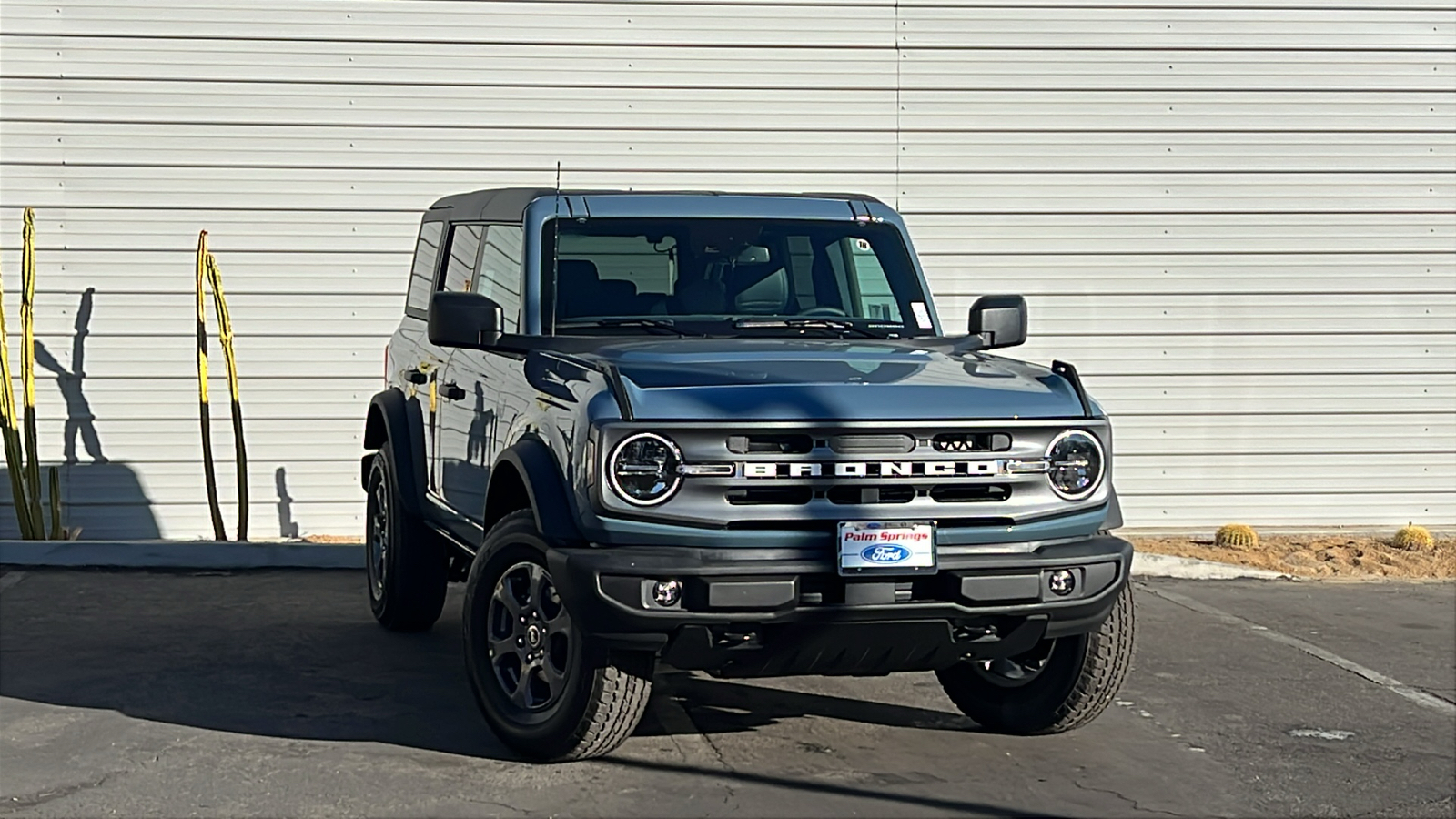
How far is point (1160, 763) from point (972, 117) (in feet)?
20.4

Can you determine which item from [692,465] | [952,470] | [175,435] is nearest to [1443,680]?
[952,470]

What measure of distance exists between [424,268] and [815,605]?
12.1ft

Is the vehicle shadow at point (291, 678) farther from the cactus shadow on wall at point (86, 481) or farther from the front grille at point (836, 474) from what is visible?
the cactus shadow on wall at point (86, 481)

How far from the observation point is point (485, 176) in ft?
36.2

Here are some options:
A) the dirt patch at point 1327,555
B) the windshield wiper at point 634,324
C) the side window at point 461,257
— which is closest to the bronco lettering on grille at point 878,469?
the windshield wiper at point 634,324

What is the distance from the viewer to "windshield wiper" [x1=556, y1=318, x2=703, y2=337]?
6344 mm

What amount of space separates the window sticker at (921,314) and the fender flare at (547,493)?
5.59ft

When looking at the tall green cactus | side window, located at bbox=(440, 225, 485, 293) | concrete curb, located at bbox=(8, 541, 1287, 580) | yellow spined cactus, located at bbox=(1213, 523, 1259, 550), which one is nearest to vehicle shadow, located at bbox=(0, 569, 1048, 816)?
concrete curb, located at bbox=(8, 541, 1287, 580)

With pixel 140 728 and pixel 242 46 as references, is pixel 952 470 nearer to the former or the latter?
pixel 140 728

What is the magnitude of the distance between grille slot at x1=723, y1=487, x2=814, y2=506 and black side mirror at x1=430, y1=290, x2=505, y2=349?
1328mm

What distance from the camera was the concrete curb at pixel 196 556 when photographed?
9602 millimetres

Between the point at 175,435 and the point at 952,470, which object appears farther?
the point at 175,435

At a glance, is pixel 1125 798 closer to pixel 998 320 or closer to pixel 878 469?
pixel 878 469

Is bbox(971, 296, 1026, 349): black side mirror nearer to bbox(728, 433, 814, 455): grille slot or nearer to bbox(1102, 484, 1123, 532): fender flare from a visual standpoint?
bbox(1102, 484, 1123, 532): fender flare
